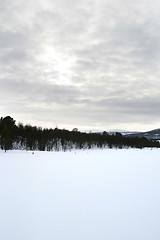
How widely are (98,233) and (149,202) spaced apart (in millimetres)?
2556

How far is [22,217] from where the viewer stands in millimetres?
4242

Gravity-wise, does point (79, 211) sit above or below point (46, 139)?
below

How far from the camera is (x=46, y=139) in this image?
54.3 metres

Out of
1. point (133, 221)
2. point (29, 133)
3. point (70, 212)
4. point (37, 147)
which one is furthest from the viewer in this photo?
point (37, 147)

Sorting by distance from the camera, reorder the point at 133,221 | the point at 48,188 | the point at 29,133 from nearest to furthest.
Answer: the point at 133,221 < the point at 48,188 < the point at 29,133

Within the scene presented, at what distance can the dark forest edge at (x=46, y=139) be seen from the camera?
4366 centimetres

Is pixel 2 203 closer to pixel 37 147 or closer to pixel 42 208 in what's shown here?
pixel 42 208

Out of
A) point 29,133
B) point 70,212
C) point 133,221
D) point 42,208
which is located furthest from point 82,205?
point 29,133

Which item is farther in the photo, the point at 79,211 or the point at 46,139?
the point at 46,139

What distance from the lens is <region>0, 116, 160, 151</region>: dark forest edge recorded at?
43656 millimetres

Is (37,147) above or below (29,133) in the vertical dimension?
below

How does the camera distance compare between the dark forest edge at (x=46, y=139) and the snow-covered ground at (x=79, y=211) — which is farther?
the dark forest edge at (x=46, y=139)

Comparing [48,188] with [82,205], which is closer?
[82,205]

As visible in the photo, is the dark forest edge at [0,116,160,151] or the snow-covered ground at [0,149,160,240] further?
the dark forest edge at [0,116,160,151]
